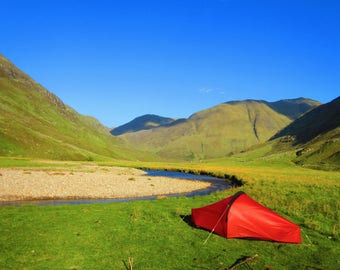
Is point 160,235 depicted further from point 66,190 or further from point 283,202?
point 66,190

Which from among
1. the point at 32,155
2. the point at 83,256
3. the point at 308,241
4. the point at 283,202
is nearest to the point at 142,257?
the point at 83,256

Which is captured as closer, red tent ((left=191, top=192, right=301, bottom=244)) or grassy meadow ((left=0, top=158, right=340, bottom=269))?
grassy meadow ((left=0, top=158, right=340, bottom=269))

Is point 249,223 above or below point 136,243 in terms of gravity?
above

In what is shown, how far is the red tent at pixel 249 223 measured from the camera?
761 inches

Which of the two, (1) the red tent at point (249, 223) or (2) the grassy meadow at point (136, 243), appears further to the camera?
(1) the red tent at point (249, 223)

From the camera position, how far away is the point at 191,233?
20.0 m

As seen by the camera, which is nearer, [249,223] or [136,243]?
[136,243]

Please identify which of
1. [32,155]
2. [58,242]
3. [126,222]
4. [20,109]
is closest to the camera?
[58,242]

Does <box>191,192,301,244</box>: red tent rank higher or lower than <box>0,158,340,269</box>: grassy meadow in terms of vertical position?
higher

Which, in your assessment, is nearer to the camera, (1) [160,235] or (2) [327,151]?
(1) [160,235]

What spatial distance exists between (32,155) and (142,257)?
394 ft

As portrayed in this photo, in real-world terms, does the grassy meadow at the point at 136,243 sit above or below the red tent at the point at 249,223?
below

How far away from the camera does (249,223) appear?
19.7 m

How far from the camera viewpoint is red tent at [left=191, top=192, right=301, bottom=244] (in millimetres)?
19337
